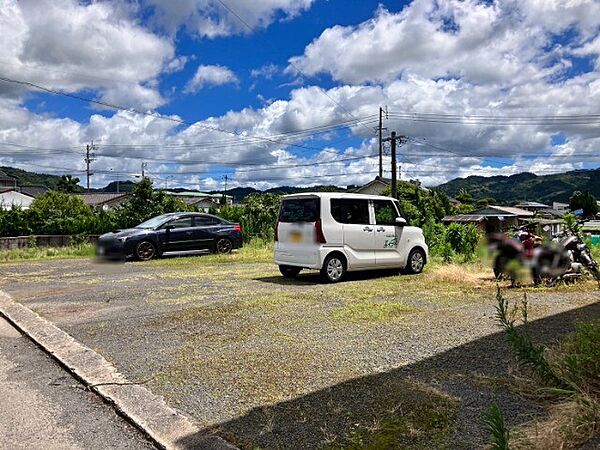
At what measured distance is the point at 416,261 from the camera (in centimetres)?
981

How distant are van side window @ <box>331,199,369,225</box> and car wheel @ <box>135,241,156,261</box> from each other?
22.3 ft

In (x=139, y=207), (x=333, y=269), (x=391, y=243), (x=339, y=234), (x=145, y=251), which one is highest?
(x=139, y=207)

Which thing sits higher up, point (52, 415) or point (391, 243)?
point (391, 243)

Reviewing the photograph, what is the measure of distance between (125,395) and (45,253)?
1369 cm

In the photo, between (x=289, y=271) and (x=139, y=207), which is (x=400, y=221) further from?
(x=139, y=207)

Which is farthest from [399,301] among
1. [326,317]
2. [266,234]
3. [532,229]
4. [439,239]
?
[266,234]

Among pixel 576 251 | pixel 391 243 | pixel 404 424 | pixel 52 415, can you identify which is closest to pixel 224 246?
pixel 391 243

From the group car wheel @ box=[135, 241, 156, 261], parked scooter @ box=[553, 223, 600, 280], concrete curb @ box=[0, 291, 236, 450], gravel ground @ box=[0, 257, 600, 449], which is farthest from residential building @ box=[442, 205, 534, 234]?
car wheel @ box=[135, 241, 156, 261]

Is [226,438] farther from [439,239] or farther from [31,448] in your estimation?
[439,239]

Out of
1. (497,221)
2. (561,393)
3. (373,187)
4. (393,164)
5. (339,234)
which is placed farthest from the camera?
(373,187)

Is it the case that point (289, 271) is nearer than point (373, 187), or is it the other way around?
point (289, 271)

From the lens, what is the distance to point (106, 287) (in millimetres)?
8445

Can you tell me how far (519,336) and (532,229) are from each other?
20.2ft

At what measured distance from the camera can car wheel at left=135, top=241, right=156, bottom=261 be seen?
13156 millimetres
